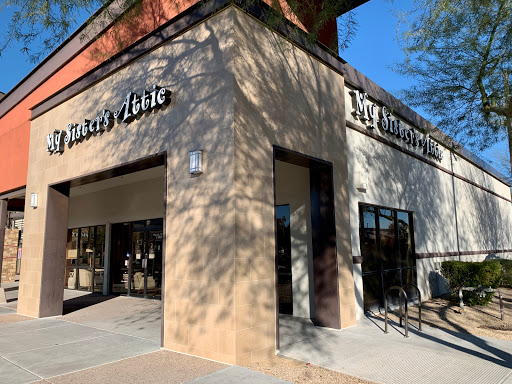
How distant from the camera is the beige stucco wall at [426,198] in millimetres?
9844

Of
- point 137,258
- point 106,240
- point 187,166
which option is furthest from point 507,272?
point 106,240

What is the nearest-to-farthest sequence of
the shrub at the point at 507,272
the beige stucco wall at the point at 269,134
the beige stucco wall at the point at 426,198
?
1. the beige stucco wall at the point at 269,134
2. the beige stucco wall at the point at 426,198
3. the shrub at the point at 507,272

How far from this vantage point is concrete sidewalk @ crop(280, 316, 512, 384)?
207 inches

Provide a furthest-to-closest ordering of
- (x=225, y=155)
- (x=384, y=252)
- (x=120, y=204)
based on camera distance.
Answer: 1. (x=120, y=204)
2. (x=384, y=252)
3. (x=225, y=155)

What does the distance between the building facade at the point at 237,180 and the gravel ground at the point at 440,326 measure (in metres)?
0.43

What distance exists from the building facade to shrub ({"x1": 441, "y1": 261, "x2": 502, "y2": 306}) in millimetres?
1119

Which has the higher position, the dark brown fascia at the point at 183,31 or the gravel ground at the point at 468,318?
the dark brown fascia at the point at 183,31

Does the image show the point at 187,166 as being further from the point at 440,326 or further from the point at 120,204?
the point at 120,204

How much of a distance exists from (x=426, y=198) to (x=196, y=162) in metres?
10.1

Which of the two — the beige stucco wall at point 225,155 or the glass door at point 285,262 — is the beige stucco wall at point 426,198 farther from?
the beige stucco wall at point 225,155

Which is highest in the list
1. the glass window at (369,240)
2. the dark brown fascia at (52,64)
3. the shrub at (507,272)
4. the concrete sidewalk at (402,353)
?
the dark brown fascia at (52,64)

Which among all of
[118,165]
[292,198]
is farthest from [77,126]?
[292,198]

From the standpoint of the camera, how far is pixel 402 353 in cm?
627

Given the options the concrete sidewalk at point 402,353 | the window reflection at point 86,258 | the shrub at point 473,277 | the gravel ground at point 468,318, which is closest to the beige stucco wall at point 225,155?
the concrete sidewalk at point 402,353
